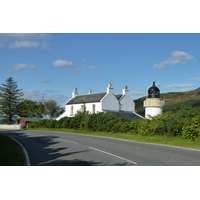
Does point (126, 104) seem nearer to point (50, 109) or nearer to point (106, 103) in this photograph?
point (106, 103)

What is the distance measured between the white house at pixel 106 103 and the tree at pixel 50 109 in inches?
921

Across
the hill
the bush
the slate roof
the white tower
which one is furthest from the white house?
the bush

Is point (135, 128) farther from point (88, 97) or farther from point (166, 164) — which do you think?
point (88, 97)

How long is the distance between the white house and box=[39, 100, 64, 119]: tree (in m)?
23.4

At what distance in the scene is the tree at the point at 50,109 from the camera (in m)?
83.2

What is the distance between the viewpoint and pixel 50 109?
83250mm

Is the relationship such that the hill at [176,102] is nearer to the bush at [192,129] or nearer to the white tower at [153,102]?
the white tower at [153,102]

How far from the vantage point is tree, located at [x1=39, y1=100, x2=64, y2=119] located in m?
83.2

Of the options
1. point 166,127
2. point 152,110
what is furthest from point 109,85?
point 166,127

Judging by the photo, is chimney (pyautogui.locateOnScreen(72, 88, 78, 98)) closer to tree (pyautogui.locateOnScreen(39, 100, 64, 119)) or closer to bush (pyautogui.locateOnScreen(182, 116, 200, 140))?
tree (pyautogui.locateOnScreen(39, 100, 64, 119))

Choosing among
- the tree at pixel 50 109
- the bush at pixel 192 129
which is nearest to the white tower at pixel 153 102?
the bush at pixel 192 129

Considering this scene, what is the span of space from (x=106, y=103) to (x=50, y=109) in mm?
33541

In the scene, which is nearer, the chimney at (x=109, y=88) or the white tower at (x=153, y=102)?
the white tower at (x=153, y=102)

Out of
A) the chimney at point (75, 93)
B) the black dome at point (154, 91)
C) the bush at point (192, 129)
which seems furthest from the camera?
the chimney at point (75, 93)
